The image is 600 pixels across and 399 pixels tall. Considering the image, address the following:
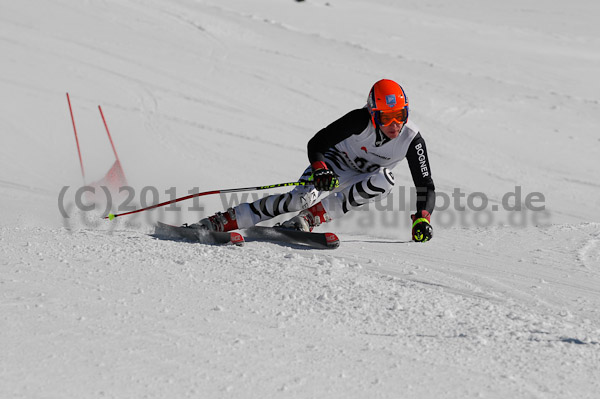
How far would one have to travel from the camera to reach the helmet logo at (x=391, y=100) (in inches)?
199

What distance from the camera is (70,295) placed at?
379cm

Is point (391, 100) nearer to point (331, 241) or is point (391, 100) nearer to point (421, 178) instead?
point (421, 178)

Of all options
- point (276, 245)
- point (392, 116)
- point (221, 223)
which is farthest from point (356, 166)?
point (221, 223)

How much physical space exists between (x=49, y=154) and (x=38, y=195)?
1.40 metres

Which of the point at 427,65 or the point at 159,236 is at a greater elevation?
the point at 427,65

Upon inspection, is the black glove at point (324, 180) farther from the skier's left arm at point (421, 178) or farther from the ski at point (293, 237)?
the skier's left arm at point (421, 178)

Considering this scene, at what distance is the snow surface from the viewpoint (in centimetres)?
318

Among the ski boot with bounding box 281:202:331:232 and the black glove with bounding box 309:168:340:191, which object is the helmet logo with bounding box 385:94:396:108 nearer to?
the black glove with bounding box 309:168:340:191

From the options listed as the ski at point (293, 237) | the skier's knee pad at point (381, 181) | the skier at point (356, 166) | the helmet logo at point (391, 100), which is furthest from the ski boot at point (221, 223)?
the helmet logo at point (391, 100)

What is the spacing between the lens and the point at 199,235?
204 inches

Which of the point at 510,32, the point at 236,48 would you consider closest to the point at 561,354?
the point at 236,48

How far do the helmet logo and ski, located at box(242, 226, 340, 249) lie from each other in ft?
3.57

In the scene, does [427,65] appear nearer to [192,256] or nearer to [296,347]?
[192,256]

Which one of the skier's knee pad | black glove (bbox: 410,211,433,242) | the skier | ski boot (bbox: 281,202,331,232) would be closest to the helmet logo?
the skier
